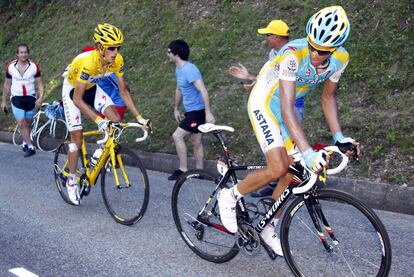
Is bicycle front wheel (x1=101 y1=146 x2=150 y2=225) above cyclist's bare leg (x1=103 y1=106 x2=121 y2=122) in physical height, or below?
below

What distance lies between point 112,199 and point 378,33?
6.12 metres

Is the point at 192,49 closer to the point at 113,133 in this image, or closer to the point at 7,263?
the point at 113,133

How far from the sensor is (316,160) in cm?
354

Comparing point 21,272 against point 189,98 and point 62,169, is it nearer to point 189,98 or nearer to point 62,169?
point 62,169

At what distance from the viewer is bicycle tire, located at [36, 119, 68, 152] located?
11.9 meters

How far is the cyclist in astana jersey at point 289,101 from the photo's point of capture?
12.4 feet

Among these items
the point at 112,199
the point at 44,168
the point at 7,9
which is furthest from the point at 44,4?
the point at 112,199

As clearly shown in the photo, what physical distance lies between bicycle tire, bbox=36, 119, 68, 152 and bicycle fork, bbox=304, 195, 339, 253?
346 inches

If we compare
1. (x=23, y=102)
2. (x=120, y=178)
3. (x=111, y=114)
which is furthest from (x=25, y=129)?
(x=120, y=178)

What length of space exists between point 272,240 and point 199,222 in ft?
2.91

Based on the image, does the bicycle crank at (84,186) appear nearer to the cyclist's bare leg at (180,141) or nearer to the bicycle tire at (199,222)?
the bicycle tire at (199,222)

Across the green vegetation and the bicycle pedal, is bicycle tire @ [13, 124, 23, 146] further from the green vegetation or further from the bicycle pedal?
the bicycle pedal

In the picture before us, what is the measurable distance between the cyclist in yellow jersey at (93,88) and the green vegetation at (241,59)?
287cm

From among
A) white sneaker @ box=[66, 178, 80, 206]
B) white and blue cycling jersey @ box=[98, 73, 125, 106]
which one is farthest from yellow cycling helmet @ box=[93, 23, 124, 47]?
white sneaker @ box=[66, 178, 80, 206]
